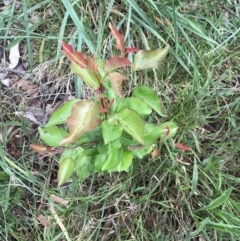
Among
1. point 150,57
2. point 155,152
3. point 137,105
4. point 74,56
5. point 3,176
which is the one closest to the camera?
point 74,56

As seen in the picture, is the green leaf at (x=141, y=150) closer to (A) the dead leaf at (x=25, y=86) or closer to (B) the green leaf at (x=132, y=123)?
(B) the green leaf at (x=132, y=123)

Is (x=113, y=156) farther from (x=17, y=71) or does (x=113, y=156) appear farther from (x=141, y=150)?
(x=17, y=71)

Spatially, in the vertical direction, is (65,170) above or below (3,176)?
above

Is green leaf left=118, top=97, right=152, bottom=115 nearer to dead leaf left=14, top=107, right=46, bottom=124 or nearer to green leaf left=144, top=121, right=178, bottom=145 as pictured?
green leaf left=144, top=121, right=178, bottom=145

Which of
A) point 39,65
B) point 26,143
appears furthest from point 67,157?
point 39,65

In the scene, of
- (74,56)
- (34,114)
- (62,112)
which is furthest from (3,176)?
(74,56)

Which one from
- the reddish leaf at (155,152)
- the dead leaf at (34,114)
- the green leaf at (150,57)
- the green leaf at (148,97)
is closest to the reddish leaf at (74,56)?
the green leaf at (150,57)
